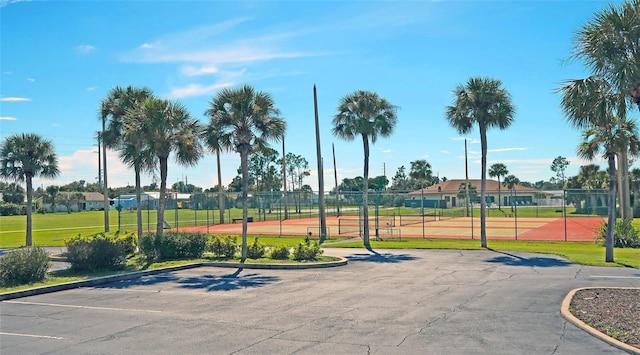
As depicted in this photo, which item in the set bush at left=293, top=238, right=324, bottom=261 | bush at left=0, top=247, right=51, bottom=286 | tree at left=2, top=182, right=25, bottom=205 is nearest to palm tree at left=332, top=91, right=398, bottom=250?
bush at left=293, top=238, right=324, bottom=261

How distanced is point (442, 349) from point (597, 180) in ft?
249

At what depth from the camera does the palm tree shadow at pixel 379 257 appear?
22.8m

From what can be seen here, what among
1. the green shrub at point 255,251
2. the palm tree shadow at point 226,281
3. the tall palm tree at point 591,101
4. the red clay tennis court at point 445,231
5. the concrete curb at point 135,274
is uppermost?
the tall palm tree at point 591,101

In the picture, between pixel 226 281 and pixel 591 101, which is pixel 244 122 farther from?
pixel 591 101

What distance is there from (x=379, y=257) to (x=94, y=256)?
11.4m

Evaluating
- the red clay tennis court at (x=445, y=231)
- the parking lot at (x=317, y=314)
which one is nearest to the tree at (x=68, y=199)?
the red clay tennis court at (x=445, y=231)

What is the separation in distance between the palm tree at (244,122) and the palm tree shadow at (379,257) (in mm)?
4882

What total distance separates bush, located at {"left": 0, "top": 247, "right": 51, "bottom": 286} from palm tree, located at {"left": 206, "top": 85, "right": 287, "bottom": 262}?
306 inches

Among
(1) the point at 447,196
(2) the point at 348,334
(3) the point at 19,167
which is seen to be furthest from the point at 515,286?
(1) the point at 447,196

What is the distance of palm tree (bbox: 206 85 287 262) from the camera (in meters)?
22.8

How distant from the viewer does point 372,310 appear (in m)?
12.2

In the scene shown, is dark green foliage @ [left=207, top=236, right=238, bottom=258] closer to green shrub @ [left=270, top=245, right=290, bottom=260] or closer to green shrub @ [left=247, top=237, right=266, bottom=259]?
green shrub @ [left=247, top=237, right=266, bottom=259]

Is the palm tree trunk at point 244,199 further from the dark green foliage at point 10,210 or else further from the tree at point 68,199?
the tree at point 68,199

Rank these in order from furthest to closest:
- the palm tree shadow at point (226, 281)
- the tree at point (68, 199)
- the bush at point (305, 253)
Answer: the tree at point (68, 199)
the bush at point (305, 253)
the palm tree shadow at point (226, 281)
